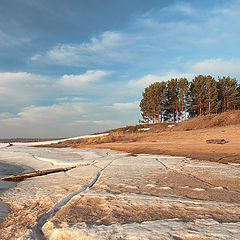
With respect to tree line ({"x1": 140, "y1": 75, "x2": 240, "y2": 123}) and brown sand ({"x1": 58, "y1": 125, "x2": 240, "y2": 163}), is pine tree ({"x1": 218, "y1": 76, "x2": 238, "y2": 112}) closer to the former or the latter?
tree line ({"x1": 140, "y1": 75, "x2": 240, "y2": 123})

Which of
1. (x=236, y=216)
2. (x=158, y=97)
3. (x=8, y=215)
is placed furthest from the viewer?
(x=158, y=97)

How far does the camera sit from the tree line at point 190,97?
101ft

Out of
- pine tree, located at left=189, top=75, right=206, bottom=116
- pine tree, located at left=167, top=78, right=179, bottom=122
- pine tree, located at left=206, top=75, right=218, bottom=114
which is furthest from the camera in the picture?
pine tree, located at left=167, top=78, right=179, bottom=122

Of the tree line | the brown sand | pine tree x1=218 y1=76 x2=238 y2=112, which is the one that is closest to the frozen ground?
the brown sand

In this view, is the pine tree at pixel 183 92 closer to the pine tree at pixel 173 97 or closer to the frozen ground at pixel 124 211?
the pine tree at pixel 173 97

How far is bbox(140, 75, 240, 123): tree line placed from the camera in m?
30.8

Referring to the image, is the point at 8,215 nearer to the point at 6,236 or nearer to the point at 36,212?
the point at 36,212

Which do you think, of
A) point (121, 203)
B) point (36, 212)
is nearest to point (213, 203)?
point (121, 203)

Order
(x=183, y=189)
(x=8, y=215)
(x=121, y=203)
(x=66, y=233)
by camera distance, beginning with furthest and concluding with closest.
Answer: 1. (x=183, y=189)
2. (x=121, y=203)
3. (x=8, y=215)
4. (x=66, y=233)

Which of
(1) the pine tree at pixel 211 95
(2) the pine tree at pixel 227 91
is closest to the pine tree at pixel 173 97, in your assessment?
(1) the pine tree at pixel 211 95

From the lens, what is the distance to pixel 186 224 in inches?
47.2

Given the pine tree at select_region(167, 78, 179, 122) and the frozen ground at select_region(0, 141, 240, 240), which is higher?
the pine tree at select_region(167, 78, 179, 122)

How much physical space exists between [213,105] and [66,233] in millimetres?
33847

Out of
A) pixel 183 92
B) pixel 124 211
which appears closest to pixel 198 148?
pixel 124 211
